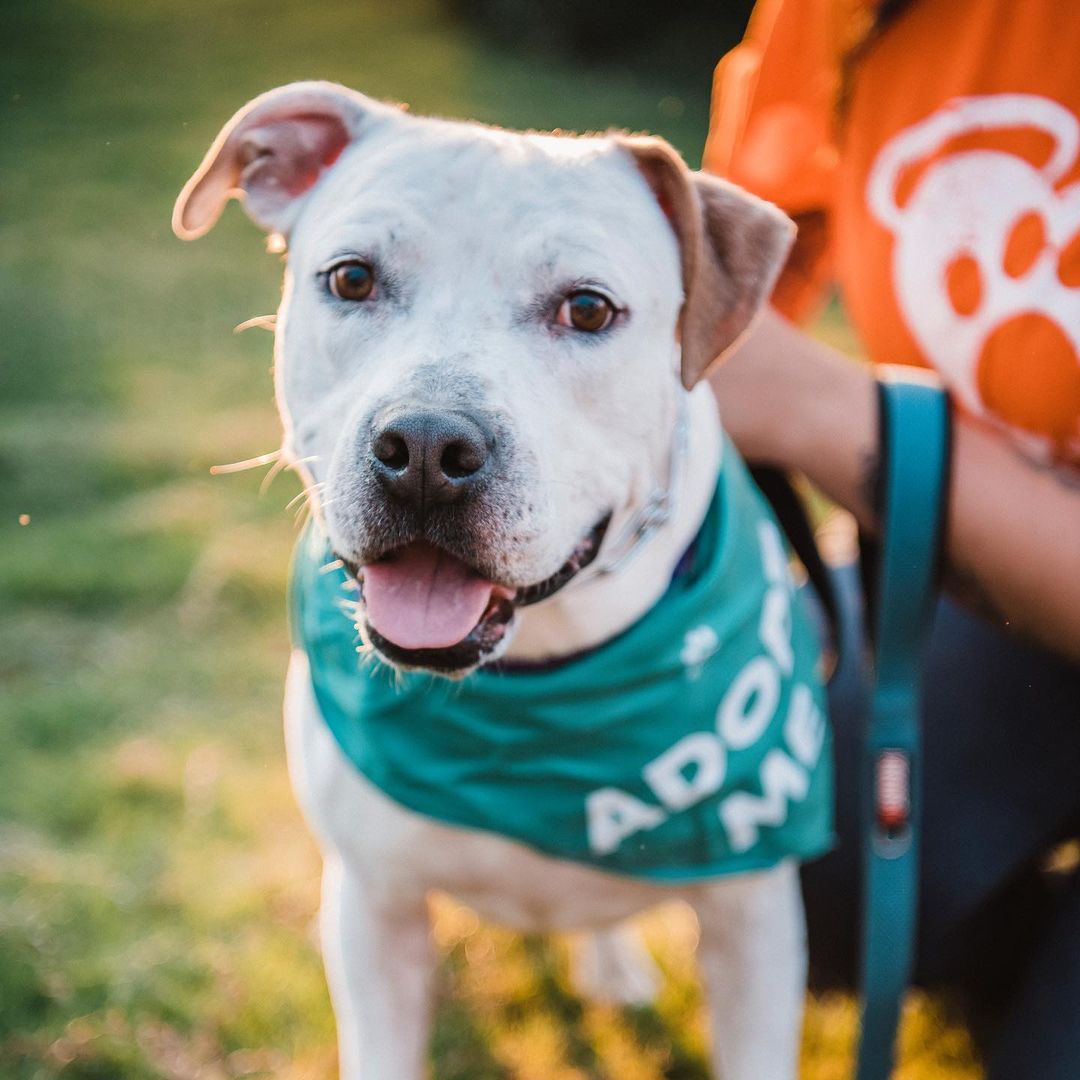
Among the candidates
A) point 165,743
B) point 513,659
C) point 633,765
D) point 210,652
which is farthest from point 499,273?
point 210,652

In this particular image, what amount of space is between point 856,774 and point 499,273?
1.71 m

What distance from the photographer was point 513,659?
7.53 feet

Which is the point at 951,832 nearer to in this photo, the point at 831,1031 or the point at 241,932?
the point at 831,1031

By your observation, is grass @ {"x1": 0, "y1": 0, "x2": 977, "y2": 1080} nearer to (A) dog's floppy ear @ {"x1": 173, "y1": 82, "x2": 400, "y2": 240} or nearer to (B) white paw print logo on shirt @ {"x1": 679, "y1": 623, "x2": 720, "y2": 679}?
(B) white paw print logo on shirt @ {"x1": 679, "y1": 623, "x2": 720, "y2": 679}

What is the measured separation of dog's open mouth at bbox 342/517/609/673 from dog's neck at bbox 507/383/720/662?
249mm

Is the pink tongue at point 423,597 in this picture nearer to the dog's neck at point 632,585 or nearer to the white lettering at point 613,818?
the dog's neck at point 632,585

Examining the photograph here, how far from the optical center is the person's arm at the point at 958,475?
243cm

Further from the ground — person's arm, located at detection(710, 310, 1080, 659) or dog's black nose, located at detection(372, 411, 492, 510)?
dog's black nose, located at detection(372, 411, 492, 510)

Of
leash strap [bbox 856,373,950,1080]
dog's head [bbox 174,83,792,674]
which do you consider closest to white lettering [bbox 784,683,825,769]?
leash strap [bbox 856,373,950,1080]

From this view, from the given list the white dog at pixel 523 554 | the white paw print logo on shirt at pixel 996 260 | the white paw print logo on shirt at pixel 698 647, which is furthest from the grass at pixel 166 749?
the white paw print logo on shirt at pixel 996 260

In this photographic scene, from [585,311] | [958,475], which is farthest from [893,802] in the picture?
[585,311]

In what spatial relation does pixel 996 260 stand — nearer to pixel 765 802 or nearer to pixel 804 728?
pixel 804 728

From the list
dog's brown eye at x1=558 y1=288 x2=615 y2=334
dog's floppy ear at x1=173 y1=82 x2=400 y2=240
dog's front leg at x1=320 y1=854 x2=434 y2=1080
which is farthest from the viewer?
dog's front leg at x1=320 y1=854 x2=434 y2=1080

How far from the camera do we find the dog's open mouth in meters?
1.88
